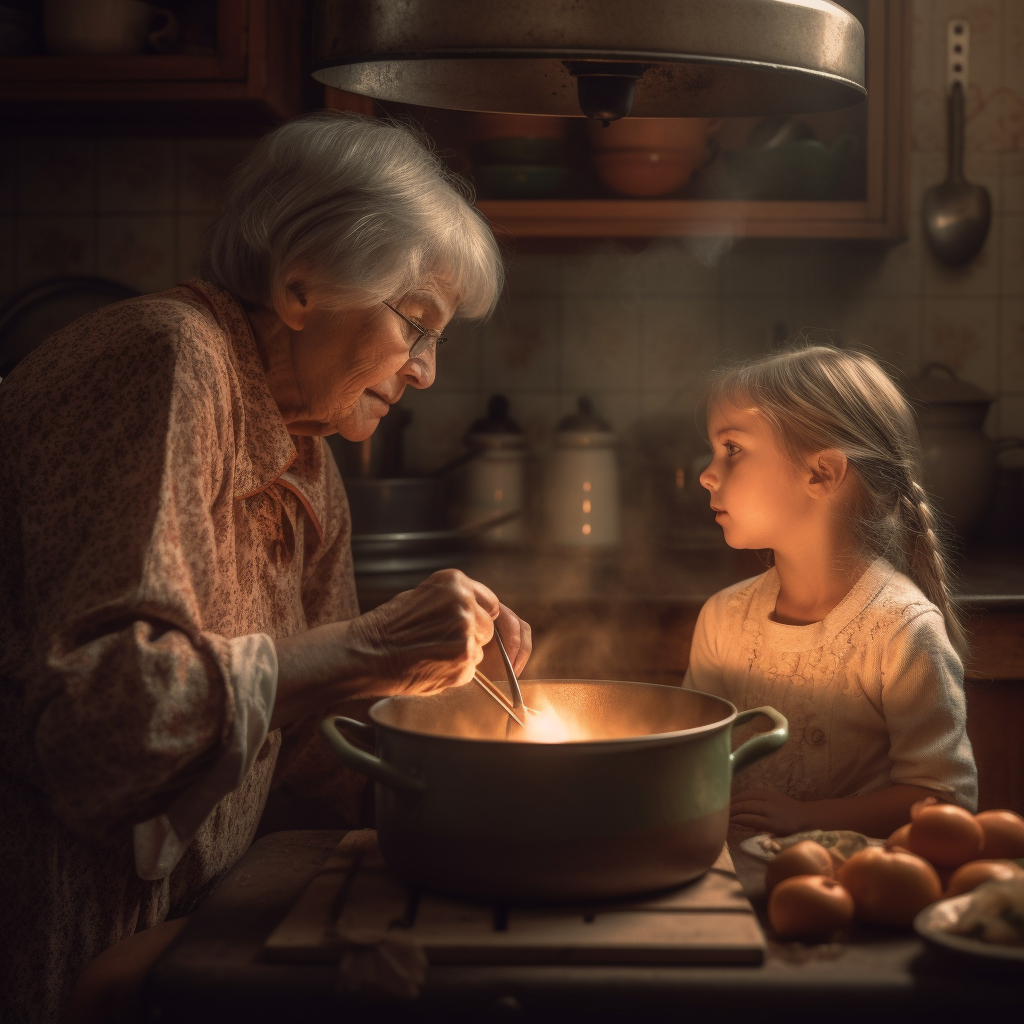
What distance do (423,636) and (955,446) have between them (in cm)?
144

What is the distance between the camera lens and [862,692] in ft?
4.00

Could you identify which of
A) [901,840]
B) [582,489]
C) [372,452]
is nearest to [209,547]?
[901,840]

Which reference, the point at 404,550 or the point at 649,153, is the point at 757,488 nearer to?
the point at 404,550

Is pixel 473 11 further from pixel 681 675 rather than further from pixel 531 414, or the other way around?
pixel 531 414

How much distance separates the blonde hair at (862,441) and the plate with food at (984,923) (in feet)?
2.19

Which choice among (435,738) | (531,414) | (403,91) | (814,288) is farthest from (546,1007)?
(814,288)

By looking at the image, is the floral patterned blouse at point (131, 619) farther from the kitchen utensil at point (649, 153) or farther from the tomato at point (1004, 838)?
the kitchen utensil at point (649, 153)

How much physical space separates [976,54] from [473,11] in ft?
7.03

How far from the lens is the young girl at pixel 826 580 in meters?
1.21

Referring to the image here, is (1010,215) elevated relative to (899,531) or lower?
elevated

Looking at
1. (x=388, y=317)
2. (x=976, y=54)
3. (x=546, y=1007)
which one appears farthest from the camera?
(x=976, y=54)

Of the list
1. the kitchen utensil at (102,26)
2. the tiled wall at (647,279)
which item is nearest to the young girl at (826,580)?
the tiled wall at (647,279)

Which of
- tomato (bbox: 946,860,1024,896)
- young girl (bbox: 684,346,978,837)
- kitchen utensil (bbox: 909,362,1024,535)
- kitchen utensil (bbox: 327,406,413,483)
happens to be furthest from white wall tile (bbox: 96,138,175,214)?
tomato (bbox: 946,860,1024,896)

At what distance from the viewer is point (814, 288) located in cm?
245
